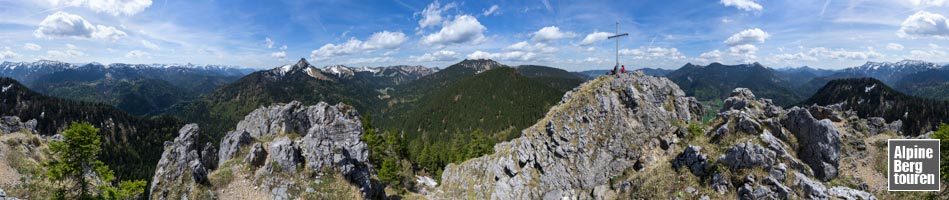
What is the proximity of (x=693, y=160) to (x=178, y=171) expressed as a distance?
52.8 meters

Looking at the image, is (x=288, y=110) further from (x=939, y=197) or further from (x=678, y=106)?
(x=939, y=197)

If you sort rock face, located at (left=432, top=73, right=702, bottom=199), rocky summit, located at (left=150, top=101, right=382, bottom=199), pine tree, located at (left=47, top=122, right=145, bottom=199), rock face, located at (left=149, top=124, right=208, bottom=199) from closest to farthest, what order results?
pine tree, located at (left=47, top=122, right=145, bottom=199), rock face, located at (left=149, top=124, right=208, bottom=199), rocky summit, located at (left=150, top=101, right=382, bottom=199), rock face, located at (left=432, top=73, right=702, bottom=199)

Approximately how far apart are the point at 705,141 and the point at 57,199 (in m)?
58.7

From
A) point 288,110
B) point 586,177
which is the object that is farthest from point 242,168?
point 586,177

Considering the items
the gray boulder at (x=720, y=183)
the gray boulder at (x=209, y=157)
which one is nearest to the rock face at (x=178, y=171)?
the gray boulder at (x=209, y=157)

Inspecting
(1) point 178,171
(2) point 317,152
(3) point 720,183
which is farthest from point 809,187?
(1) point 178,171

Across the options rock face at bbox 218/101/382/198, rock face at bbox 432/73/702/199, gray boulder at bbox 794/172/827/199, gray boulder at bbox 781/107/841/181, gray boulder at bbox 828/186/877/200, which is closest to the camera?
gray boulder at bbox 828/186/877/200

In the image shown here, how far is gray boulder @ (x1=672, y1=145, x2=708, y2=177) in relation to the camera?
35.0 meters

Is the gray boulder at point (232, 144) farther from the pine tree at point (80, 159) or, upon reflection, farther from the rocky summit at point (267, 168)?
the pine tree at point (80, 159)

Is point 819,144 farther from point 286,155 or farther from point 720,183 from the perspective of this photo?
point 286,155

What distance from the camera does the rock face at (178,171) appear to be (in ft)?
117

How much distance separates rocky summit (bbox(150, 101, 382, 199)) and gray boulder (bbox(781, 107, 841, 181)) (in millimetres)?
44787

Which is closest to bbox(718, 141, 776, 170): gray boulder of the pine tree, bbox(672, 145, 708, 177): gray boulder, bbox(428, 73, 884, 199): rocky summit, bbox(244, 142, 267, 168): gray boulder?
bbox(428, 73, 884, 199): rocky summit

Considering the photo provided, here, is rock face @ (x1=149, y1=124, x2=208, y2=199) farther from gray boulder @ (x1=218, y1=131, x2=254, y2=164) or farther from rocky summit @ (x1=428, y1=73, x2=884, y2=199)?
rocky summit @ (x1=428, y1=73, x2=884, y2=199)
